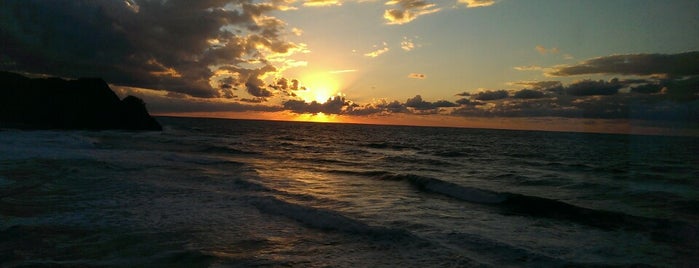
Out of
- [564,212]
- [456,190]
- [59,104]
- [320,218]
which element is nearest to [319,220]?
[320,218]

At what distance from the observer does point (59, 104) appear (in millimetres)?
59500

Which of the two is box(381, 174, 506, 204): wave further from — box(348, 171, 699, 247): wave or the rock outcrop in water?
the rock outcrop in water

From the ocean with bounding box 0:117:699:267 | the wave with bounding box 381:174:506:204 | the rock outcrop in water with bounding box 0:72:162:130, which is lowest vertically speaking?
the wave with bounding box 381:174:506:204

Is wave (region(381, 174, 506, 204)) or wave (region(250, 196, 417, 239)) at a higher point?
wave (region(250, 196, 417, 239))

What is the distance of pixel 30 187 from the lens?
14.1 m

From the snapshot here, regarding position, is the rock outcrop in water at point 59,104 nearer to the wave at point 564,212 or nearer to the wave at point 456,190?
the wave at point 456,190

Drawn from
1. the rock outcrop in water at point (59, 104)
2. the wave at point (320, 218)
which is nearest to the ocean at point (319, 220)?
the wave at point (320, 218)

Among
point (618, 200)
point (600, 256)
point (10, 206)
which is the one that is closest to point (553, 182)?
point (618, 200)

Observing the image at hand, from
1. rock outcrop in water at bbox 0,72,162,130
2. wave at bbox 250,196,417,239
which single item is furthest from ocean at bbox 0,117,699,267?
rock outcrop in water at bbox 0,72,162,130

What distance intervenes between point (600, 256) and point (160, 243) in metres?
9.67

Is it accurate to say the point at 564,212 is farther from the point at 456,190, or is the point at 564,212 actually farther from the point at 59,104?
the point at 59,104

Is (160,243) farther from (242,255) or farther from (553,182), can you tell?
(553,182)

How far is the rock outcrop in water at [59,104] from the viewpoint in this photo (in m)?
57.1

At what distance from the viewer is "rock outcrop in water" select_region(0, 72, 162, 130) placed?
5706 cm
